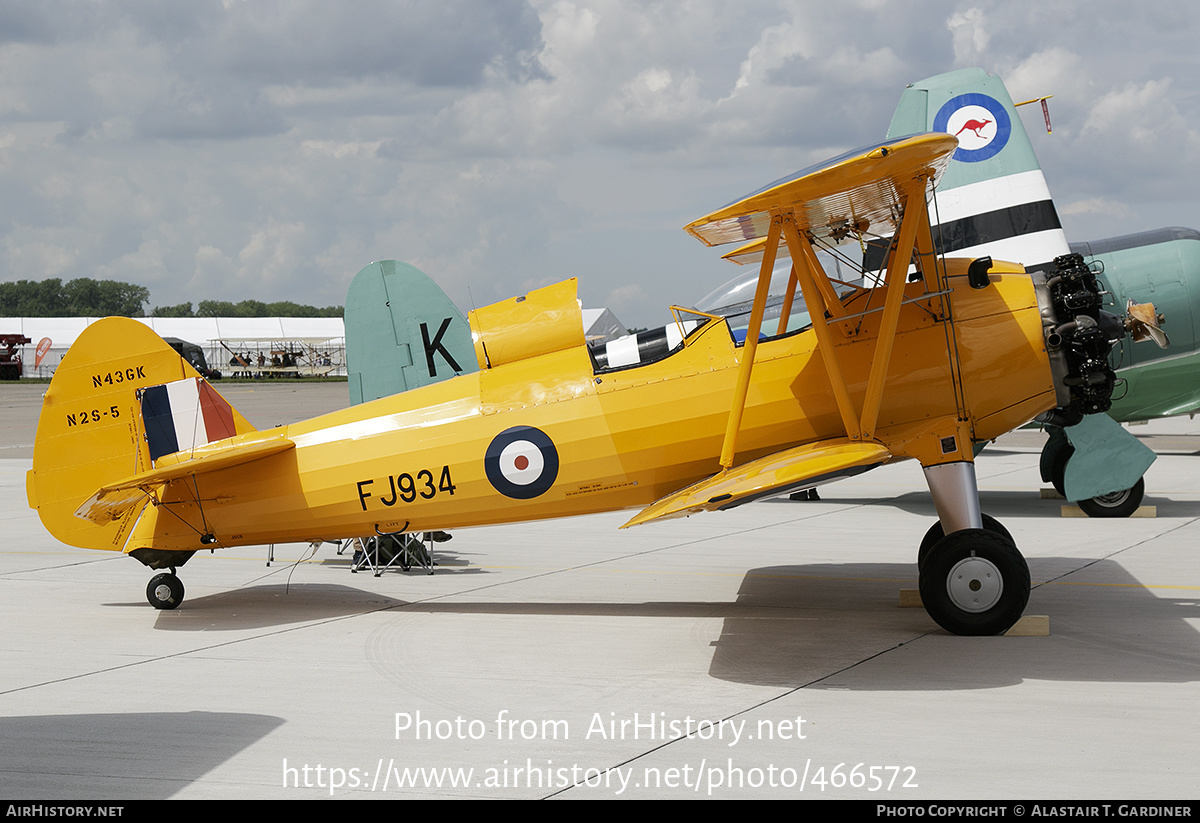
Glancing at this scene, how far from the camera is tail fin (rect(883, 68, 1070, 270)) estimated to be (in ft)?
38.0

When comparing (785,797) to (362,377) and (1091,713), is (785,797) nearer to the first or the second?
(1091,713)

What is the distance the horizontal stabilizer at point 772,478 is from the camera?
5.89 m

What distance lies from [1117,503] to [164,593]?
33.1 feet

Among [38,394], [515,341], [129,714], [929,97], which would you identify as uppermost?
[38,394]

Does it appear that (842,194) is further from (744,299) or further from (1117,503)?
(1117,503)

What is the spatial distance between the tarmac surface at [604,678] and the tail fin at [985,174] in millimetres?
3200

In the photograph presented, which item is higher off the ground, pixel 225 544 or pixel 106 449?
pixel 106 449

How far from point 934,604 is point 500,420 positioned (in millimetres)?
3168

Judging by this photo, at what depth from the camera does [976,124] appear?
12039 mm

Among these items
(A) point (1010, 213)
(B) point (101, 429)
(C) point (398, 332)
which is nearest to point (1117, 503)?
(A) point (1010, 213)
